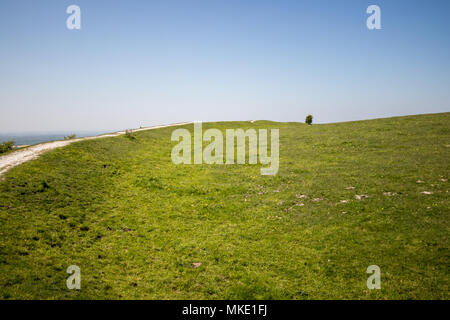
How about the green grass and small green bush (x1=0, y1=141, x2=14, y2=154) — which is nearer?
the green grass

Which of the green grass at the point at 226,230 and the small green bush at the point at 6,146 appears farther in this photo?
the small green bush at the point at 6,146

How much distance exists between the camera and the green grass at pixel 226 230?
441 inches

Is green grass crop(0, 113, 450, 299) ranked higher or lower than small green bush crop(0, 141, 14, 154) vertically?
lower

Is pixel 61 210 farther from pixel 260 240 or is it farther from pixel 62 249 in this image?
pixel 260 240

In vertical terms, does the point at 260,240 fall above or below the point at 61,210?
below

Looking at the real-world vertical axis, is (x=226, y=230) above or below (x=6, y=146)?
below

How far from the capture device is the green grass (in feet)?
36.8

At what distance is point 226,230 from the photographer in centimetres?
1675

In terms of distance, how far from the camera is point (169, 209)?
2002cm

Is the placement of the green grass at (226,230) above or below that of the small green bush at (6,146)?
below

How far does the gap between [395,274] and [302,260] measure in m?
4.44

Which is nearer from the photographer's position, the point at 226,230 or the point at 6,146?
the point at 226,230
